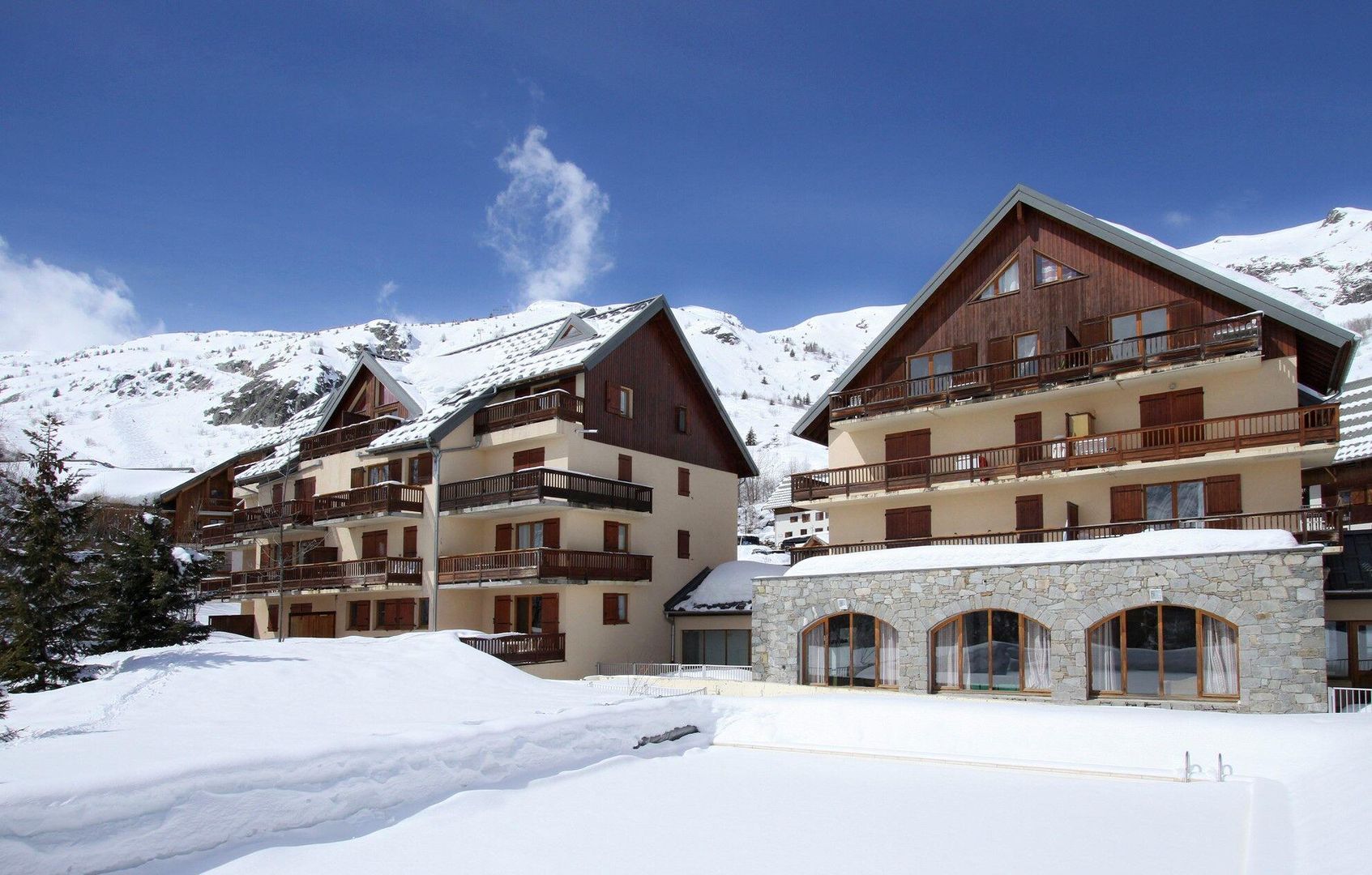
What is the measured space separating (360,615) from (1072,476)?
28.2 metres

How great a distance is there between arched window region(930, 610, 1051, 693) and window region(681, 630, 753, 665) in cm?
1116

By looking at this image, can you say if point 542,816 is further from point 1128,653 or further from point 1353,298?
point 1353,298

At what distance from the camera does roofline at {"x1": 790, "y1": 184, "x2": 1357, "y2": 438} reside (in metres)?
25.0

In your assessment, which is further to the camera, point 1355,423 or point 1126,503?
point 1355,423

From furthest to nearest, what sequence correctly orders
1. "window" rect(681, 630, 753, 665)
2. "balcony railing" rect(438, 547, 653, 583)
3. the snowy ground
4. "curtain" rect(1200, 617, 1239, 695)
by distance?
"window" rect(681, 630, 753, 665), "balcony railing" rect(438, 547, 653, 583), "curtain" rect(1200, 617, 1239, 695), the snowy ground

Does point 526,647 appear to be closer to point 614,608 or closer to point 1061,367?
point 614,608

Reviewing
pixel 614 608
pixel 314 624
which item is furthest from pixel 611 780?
pixel 314 624

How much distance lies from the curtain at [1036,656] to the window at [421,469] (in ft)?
76.6

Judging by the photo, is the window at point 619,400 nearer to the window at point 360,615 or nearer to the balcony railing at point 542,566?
the balcony railing at point 542,566

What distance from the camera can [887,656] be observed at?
2573cm

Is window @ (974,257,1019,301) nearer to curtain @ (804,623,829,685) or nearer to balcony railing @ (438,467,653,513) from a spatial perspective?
curtain @ (804,623,829,685)

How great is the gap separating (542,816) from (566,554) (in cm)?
2059

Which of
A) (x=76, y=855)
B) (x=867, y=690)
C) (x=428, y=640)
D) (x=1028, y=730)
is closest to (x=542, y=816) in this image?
(x=76, y=855)

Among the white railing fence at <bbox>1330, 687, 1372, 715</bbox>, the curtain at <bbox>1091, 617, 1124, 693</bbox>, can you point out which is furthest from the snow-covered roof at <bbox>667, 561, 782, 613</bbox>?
the white railing fence at <bbox>1330, 687, 1372, 715</bbox>
